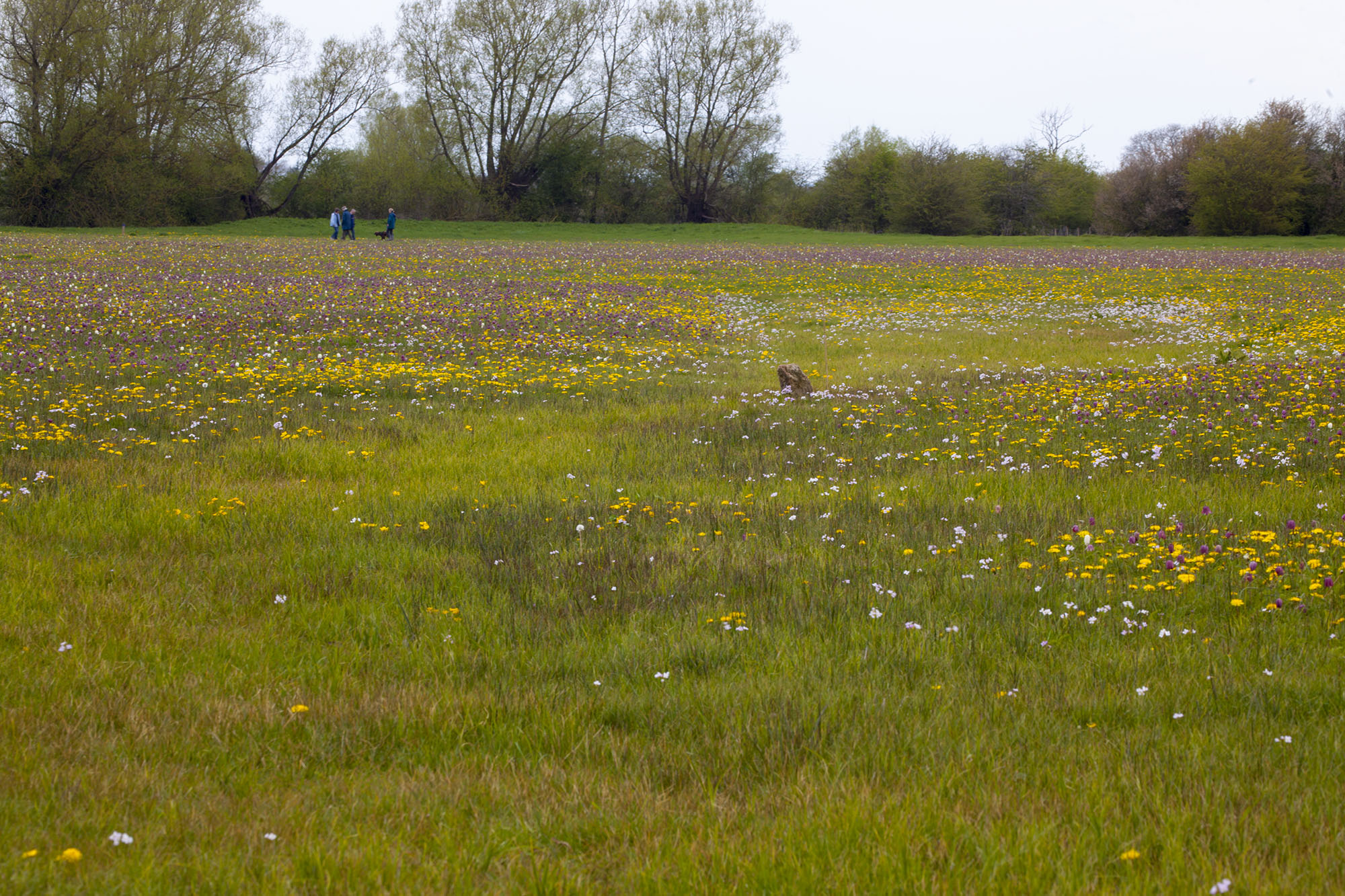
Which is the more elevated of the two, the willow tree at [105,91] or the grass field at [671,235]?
the willow tree at [105,91]

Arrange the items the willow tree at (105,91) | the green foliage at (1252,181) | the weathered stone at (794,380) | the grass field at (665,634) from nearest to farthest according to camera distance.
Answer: the grass field at (665,634) → the weathered stone at (794,380) → the willow tree at (105,91) → the green foliage at (1252,181)

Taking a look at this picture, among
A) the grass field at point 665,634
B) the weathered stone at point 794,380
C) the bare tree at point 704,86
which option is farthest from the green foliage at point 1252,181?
the weathered stone at point 794,380

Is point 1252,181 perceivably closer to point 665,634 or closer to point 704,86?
point 704,86

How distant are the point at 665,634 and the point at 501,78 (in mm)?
76351

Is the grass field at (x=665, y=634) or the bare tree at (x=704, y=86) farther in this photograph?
the bare tree at (x=704, y=86)

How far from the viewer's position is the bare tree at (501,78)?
234 feet

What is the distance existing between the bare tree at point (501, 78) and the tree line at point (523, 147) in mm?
156

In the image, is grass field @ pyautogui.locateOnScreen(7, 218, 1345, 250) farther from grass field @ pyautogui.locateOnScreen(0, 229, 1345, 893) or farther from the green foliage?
grass field @ pyautogui.locateOnScreen(0, 229, 1345, 893)

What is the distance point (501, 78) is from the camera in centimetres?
7338

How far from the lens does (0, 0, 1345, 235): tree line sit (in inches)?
2211

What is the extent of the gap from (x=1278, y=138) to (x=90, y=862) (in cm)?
8115

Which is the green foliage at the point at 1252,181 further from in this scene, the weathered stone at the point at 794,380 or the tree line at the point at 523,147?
the weathered stone at the point at 794,380

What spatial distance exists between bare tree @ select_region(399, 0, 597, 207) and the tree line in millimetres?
156

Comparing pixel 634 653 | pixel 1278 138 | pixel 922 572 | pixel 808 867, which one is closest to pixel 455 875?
pixel 808 867
